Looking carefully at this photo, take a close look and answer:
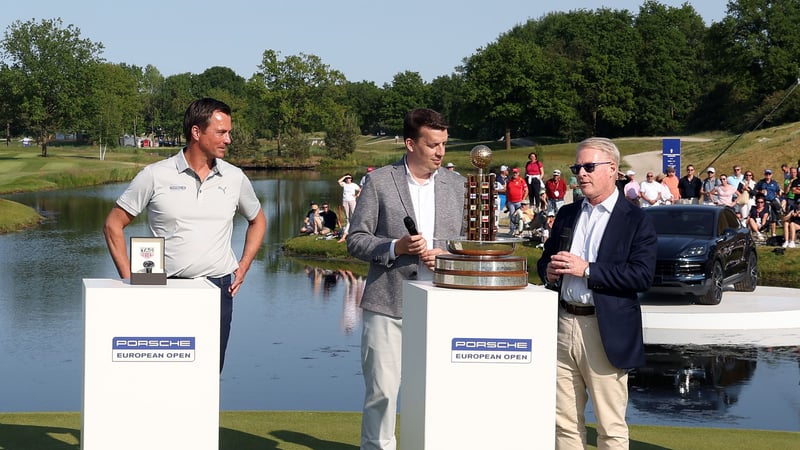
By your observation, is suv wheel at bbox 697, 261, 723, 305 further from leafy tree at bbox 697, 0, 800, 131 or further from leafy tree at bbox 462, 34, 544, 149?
leafy tree at bbox 462, 34, 544, 149

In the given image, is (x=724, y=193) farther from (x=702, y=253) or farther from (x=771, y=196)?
(x=702, y=253)

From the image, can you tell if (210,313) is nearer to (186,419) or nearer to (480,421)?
(186,419)

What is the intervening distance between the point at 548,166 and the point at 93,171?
33.7 metres

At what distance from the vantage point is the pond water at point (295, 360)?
43.8 ft

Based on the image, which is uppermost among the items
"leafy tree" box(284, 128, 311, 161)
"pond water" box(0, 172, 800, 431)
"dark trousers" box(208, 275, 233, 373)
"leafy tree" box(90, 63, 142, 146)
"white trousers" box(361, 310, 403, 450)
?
"leafy tree" box(90, 63, 142, 146)

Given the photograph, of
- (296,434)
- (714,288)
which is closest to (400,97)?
(714,288)

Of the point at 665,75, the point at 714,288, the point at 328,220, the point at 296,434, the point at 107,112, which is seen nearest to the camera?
the point at 296,434

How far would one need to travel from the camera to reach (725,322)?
1988 centimetres

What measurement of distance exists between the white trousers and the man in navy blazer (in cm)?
94

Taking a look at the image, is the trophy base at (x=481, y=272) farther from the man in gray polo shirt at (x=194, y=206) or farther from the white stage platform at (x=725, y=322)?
the white stage platform at (x=725, y=322)

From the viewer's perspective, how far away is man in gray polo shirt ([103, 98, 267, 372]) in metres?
6.94

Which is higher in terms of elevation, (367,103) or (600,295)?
(367,103)

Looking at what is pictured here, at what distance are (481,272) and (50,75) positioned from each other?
12353 centimetres

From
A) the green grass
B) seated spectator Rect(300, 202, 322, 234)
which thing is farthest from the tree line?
the green grass
